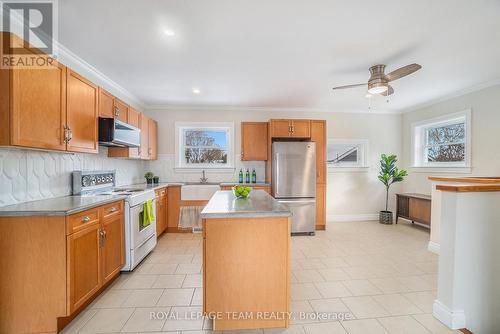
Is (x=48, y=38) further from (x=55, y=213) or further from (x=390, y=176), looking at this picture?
(x=390, y=176)

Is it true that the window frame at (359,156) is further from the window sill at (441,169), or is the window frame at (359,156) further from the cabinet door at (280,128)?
the cabinet door at (280,128)

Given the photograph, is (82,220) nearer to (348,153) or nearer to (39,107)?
(39,107)

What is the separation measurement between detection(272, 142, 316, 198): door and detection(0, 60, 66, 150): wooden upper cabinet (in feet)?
9.96

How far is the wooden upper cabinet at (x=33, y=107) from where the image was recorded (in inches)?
61.5

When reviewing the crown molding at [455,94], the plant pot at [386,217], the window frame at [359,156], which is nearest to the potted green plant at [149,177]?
the window frame at [359,156]

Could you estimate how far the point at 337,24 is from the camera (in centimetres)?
199

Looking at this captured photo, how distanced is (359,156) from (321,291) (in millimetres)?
3696

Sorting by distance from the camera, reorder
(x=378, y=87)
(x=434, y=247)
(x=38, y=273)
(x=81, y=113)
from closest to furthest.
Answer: (x=38, y=273) < (x=81, y=113) < (x=378, y=87) < (x=434, y=247)

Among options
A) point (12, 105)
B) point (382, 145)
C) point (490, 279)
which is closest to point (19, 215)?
point (12, 105)

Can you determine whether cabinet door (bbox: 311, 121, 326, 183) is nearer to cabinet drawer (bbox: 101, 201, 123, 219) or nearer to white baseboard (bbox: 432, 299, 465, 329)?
white baseboard (bbox: 432, 299, 465, 329)

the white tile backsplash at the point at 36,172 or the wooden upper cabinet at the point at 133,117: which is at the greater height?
the wooden upper cabinet at the point at 133,117

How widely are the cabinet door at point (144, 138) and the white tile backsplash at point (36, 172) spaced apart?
2.70 feet

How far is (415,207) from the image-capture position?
4449mm

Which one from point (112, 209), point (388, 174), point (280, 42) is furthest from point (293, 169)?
point (112, 209)
